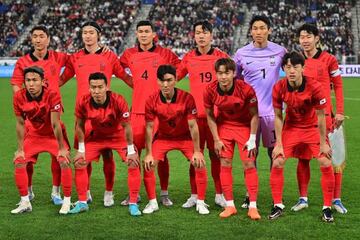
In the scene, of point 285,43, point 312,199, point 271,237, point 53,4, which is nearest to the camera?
point 271,237

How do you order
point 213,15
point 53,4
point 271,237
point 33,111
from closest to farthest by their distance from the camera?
point 271,237 → point 33,111 → point 213,15 → point 53,4

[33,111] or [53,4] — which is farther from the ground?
[53,4]

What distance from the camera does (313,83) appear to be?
20.6 ft

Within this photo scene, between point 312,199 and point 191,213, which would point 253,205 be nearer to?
point 191,213

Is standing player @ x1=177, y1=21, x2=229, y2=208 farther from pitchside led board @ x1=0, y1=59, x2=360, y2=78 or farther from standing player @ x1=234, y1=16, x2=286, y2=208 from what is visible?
pitchside led board @ x1=0, y1=59, x2=360, y2=78

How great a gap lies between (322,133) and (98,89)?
2561mm

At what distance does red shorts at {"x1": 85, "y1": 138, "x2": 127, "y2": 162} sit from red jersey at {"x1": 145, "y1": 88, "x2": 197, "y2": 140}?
47cm

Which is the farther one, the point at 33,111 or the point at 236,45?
the point at 236,45

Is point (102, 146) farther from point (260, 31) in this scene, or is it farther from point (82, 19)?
point (82, 19)

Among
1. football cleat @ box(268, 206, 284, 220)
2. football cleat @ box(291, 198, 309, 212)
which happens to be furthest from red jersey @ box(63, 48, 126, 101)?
football cleat @ box(291, 198, 309, 212)

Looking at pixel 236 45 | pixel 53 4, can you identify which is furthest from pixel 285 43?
pixel 53 4

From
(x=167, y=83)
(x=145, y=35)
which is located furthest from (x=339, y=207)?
(x=145, y=35)

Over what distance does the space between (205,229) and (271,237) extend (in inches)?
28.1

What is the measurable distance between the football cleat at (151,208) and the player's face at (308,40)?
8.44ft
